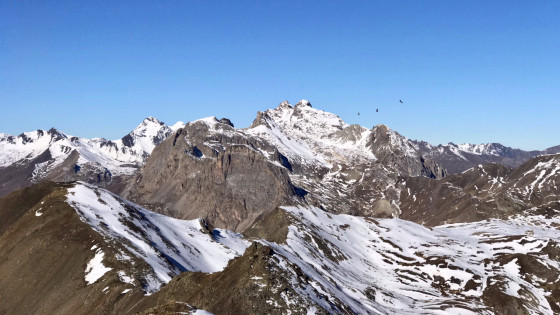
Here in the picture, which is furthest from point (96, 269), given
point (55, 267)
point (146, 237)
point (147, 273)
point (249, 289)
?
point (249, 289)

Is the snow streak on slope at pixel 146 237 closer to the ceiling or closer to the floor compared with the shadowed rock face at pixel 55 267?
closer to the ceiling

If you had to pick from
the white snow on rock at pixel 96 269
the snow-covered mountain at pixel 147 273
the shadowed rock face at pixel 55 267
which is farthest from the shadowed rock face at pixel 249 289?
the white snow on rock at pixel 96 269

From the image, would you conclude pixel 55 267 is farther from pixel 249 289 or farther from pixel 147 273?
pixel 249 289

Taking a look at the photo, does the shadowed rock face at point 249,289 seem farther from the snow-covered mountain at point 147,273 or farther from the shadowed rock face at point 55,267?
the shadowed rock face at point 55,267

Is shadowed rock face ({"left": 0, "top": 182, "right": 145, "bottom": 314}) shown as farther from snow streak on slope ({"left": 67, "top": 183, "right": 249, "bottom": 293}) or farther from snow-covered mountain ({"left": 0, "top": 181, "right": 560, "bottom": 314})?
snow streak on slope ({"left": 67, "top": 183, "right": 249, "bottom": 293})

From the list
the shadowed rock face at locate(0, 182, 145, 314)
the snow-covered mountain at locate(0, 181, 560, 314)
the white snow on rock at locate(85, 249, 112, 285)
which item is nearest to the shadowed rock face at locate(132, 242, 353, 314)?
the snow-covered mountain at locate(0, 181, 560, 314)
